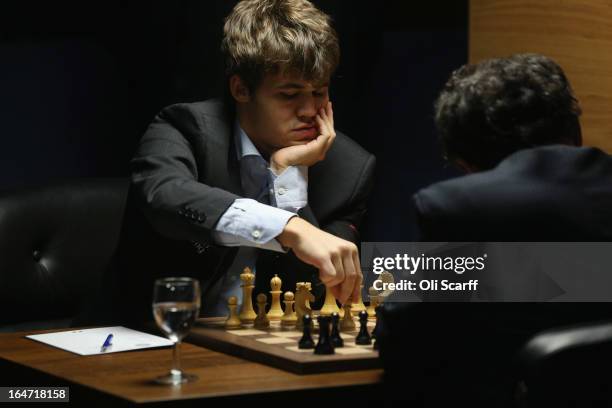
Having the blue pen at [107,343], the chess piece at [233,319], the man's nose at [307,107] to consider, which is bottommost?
the blue pen at [107,343]

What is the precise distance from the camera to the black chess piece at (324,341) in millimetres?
2043

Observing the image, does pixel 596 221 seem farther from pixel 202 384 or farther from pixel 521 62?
pixel 202 384

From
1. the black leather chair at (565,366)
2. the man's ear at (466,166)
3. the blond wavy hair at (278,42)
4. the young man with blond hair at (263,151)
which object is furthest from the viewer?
the blond wavy hair at (278,42)

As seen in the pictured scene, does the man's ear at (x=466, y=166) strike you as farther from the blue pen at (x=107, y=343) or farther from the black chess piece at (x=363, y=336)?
the blue pen at (x=107, y=343)

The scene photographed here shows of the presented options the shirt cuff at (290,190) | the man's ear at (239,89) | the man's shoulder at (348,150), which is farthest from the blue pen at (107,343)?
the man's shoulder at (348,150)

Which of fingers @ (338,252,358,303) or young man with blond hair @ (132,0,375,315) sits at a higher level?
young man with blond hair @ (132,0,375,315)

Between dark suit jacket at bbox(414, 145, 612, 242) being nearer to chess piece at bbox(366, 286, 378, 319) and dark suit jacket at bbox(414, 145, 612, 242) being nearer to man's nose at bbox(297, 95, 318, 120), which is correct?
chess piece at bbox(366, 286, 378, 319)

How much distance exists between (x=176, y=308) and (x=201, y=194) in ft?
2.14

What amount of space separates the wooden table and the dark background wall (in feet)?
5.62

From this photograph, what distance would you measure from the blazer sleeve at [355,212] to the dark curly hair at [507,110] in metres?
0.98

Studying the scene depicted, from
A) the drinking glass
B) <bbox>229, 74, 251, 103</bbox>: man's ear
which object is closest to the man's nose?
<bbox>229, 74, 251, 103</bbox>: man's ear

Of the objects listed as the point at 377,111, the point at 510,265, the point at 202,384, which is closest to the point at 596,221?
the point at 510,265

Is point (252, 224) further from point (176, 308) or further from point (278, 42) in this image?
point (278, 42)

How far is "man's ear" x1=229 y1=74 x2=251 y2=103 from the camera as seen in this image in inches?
117
